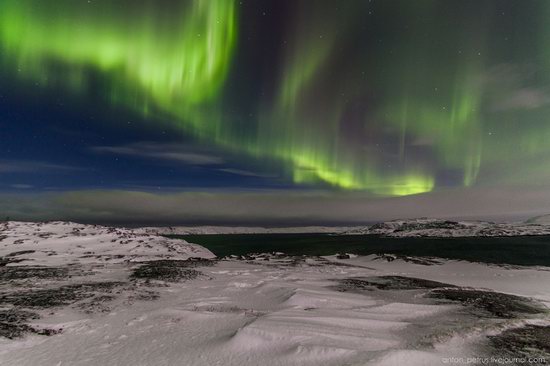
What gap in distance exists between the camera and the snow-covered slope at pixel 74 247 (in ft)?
154

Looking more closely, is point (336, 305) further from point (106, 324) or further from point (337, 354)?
point (106, 324)

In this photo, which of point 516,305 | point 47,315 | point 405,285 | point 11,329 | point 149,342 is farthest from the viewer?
point 405,285

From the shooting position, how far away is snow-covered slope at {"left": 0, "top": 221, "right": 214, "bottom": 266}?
4703 centimetres

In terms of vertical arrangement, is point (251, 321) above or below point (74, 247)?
above

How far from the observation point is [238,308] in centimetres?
1661

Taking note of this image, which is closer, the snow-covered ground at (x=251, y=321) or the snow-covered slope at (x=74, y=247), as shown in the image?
the snow-covered ground at (x=251, y=321)

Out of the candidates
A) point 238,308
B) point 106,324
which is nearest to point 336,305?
point 238,308

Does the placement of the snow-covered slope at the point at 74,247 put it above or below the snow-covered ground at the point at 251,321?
below

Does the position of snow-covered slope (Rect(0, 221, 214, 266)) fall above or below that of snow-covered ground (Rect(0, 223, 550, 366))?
below

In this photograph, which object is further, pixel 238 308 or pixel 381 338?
pixel 238 308

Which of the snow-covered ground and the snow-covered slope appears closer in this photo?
the snow-covered ground

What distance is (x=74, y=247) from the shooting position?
57969mm

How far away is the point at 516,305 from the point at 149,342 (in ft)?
65.4

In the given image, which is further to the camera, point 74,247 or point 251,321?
point 74,247
